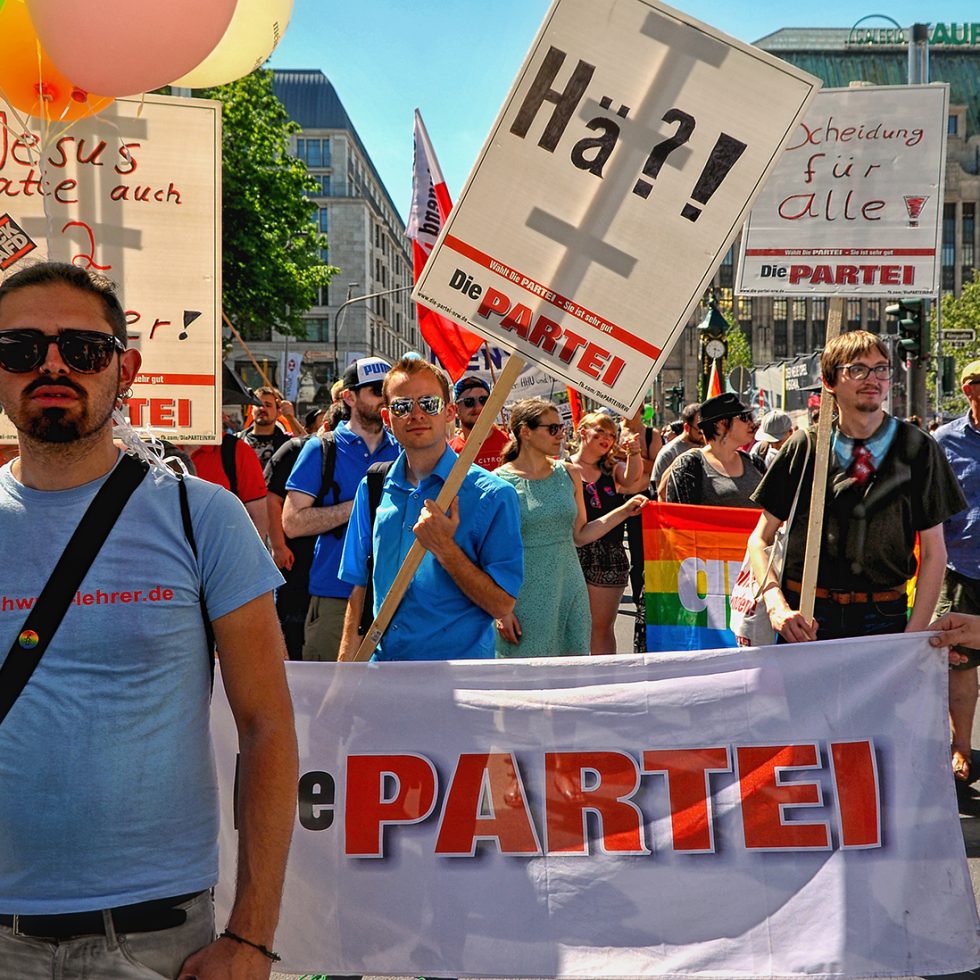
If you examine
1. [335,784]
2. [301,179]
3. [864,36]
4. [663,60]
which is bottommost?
[335,784]

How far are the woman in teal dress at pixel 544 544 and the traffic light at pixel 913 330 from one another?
10.4 m

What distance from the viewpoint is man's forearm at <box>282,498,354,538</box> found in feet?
17.2

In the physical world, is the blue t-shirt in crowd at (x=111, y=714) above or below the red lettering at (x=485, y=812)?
above

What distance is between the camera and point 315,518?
208 inches

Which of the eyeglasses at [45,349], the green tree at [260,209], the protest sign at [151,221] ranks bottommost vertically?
the eyeglasses at [45,349]

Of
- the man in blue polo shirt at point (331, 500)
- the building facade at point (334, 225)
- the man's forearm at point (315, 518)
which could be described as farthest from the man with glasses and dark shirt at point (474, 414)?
the building facade at point (334, 225)

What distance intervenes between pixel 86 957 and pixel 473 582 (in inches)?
76.4

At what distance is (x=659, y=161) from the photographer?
11.9 ft

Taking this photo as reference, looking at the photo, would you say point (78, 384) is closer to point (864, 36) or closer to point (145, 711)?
point (145, 711)

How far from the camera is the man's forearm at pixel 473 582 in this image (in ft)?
11.9

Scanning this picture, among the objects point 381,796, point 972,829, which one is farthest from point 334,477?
point 972,829

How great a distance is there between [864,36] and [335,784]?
109 meters

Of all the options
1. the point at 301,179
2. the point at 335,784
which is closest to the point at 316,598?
the point at 335,784

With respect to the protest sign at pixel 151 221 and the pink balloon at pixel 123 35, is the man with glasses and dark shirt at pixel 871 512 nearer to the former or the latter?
the protest sign at pixel 151 221
